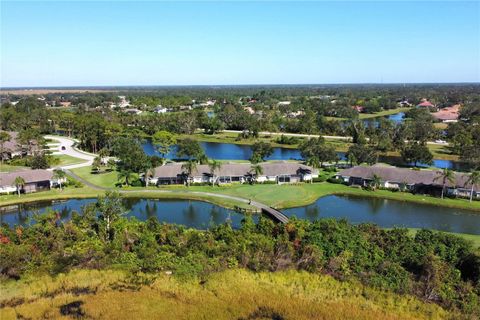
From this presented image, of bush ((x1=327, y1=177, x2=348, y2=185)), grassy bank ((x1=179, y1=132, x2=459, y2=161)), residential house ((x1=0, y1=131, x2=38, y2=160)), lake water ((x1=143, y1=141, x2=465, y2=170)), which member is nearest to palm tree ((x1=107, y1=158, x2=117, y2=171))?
lake water ((x1=143, y1=141, x2=465, y2=170))

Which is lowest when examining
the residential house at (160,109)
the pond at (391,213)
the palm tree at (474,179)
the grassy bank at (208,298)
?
the pond at (391,213)

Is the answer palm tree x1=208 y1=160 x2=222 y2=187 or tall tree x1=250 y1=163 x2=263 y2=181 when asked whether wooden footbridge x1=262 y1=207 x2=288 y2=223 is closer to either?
tall tree x1=250 y1=163 x2=263 y2=181

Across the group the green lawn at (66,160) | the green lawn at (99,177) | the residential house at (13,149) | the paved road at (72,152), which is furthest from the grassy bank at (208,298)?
the residential house at (13,149)

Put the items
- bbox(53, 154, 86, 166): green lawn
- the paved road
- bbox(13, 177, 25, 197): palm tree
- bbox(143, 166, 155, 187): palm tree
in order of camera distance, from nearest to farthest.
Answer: bbox(13, 177, 25, 197): palm tree, bbox(143, 166, 155, 187): palm tree, the paved road, bbox(53, 154, 86, 166): green lawn

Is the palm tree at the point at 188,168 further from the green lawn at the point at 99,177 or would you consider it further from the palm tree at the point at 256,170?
the green lawn at the point at 99,177

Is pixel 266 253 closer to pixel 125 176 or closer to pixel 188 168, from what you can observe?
pixel 188 168
